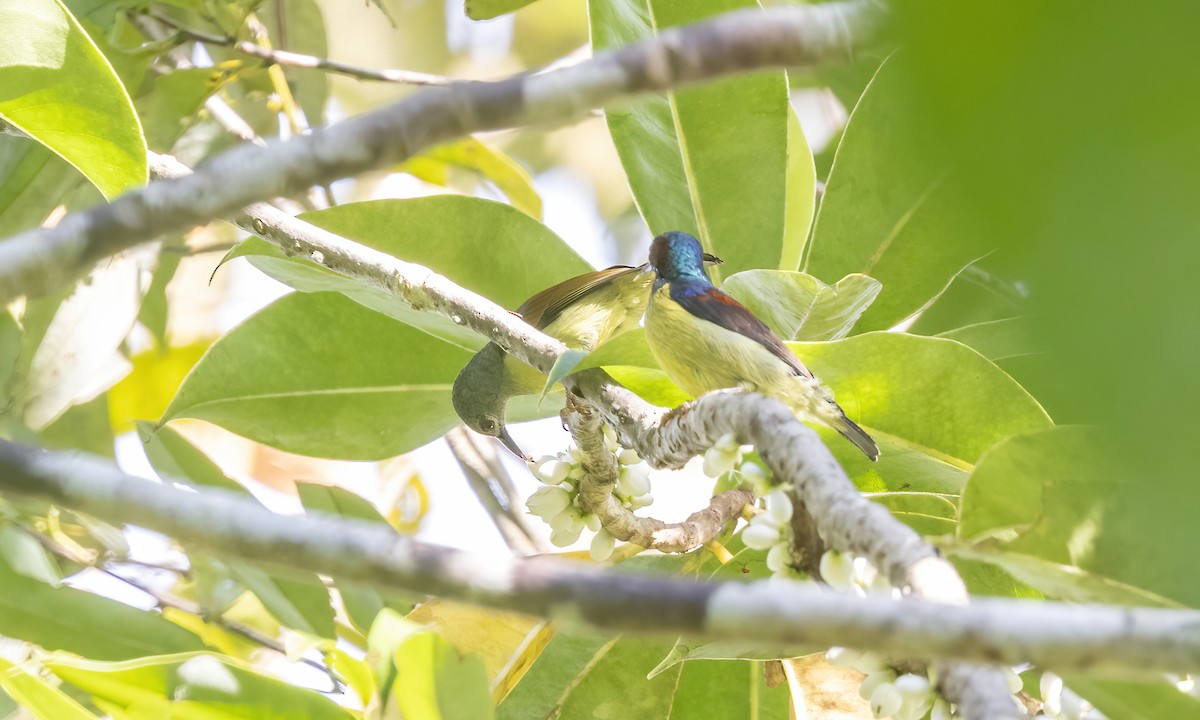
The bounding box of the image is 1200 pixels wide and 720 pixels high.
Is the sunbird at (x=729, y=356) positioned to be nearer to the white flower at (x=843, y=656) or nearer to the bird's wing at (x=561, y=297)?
the bird's wing at (x=561, y=297)

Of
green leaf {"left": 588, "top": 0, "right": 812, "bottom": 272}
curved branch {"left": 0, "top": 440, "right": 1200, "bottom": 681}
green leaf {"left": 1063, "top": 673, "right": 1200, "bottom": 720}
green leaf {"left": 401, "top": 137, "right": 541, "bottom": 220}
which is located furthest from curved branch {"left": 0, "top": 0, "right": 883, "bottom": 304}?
green leaf {"left": 401, "top": 137, "right": 541, "bottom": 220}

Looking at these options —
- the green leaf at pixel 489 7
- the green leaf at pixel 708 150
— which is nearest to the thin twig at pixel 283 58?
the green leaf at pixel 489 7

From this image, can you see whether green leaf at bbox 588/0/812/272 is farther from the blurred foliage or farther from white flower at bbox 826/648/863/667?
white flower at bbox 826/648/863/667

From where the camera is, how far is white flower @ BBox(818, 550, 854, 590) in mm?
810

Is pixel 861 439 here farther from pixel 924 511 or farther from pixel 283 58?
pixel 283 58

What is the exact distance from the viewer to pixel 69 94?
1.23 meters

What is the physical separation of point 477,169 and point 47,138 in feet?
5.64

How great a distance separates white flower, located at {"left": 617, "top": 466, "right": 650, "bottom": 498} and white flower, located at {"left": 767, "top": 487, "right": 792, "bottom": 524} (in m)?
0.49

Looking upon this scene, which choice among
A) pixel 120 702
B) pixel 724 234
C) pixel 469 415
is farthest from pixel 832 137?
pixel 120 702

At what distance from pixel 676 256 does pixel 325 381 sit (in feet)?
2.10

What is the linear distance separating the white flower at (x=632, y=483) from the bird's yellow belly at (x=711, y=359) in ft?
0.49

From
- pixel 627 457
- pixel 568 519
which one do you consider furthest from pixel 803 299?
pixel 568 519

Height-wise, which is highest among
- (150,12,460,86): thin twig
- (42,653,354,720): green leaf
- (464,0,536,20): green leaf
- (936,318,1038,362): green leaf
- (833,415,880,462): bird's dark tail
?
(464,0,536,20): green leaf

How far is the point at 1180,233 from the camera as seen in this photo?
41 cm
